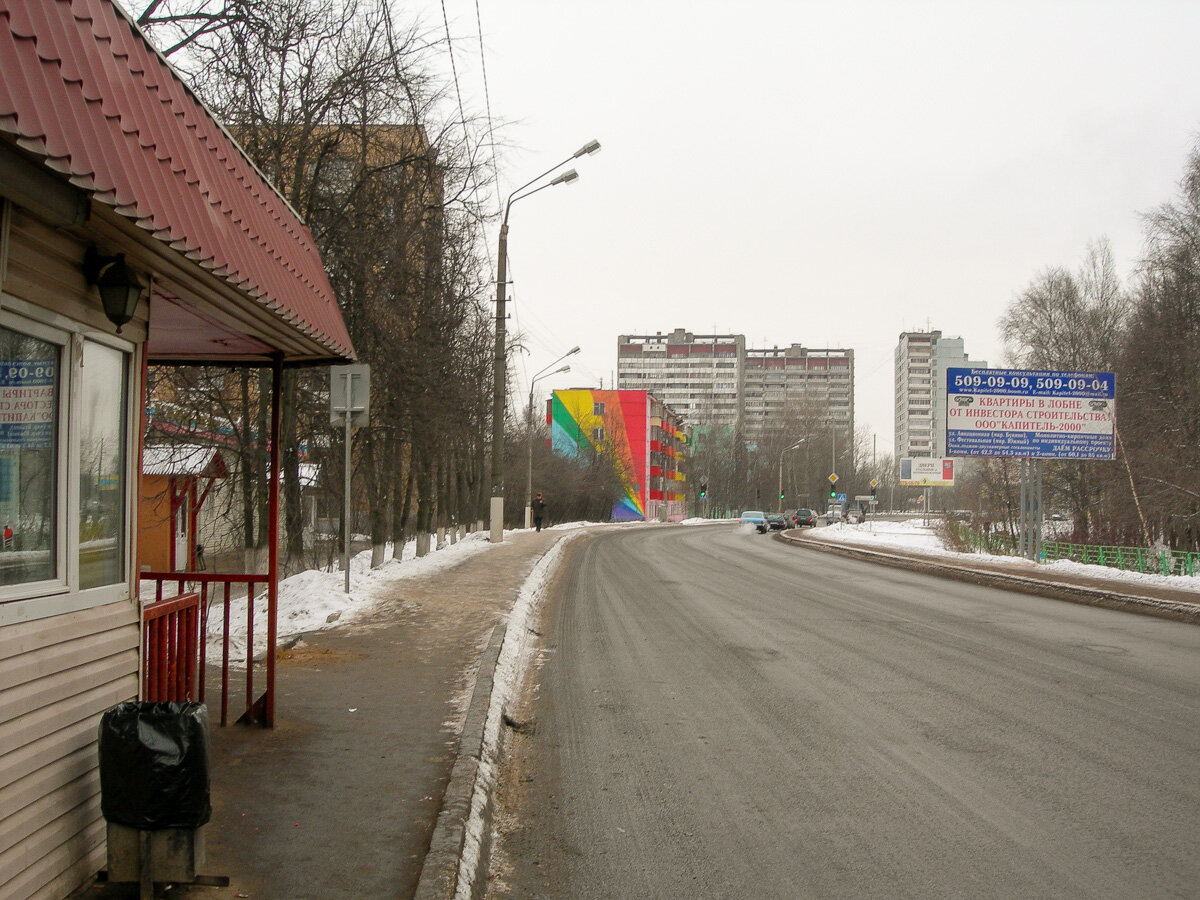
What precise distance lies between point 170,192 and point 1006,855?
15.5 feet

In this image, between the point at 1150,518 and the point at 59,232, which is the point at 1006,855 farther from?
the point at 1150,518

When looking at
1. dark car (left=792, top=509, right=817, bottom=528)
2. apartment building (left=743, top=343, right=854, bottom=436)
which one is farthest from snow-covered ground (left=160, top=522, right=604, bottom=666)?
apartment building (left=743, top=343, right=854, bottom=436)

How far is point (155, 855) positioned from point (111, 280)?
2.31 m

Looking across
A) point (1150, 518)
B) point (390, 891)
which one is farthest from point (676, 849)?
point (1150, 518)

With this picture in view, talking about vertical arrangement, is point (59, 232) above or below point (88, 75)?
below

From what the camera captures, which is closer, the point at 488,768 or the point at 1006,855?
the point at 1006,855

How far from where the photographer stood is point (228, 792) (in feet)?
17.3

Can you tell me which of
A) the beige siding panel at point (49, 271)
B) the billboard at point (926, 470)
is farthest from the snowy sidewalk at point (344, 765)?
the billboard at point (926, 470)

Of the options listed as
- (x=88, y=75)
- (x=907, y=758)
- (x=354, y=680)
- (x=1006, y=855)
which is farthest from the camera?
(x=354, y=680)

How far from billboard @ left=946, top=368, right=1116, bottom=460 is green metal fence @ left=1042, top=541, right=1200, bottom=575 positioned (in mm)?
2797

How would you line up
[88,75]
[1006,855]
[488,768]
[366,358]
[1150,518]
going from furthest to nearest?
[1150,518] < [366,358] < [488,768] < [1006,855] < [88,75]

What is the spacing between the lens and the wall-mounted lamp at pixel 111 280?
13.4 ft

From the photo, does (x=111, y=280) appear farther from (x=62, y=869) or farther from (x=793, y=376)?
(x=793, y=376)

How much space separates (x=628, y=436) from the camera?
10225 cm
